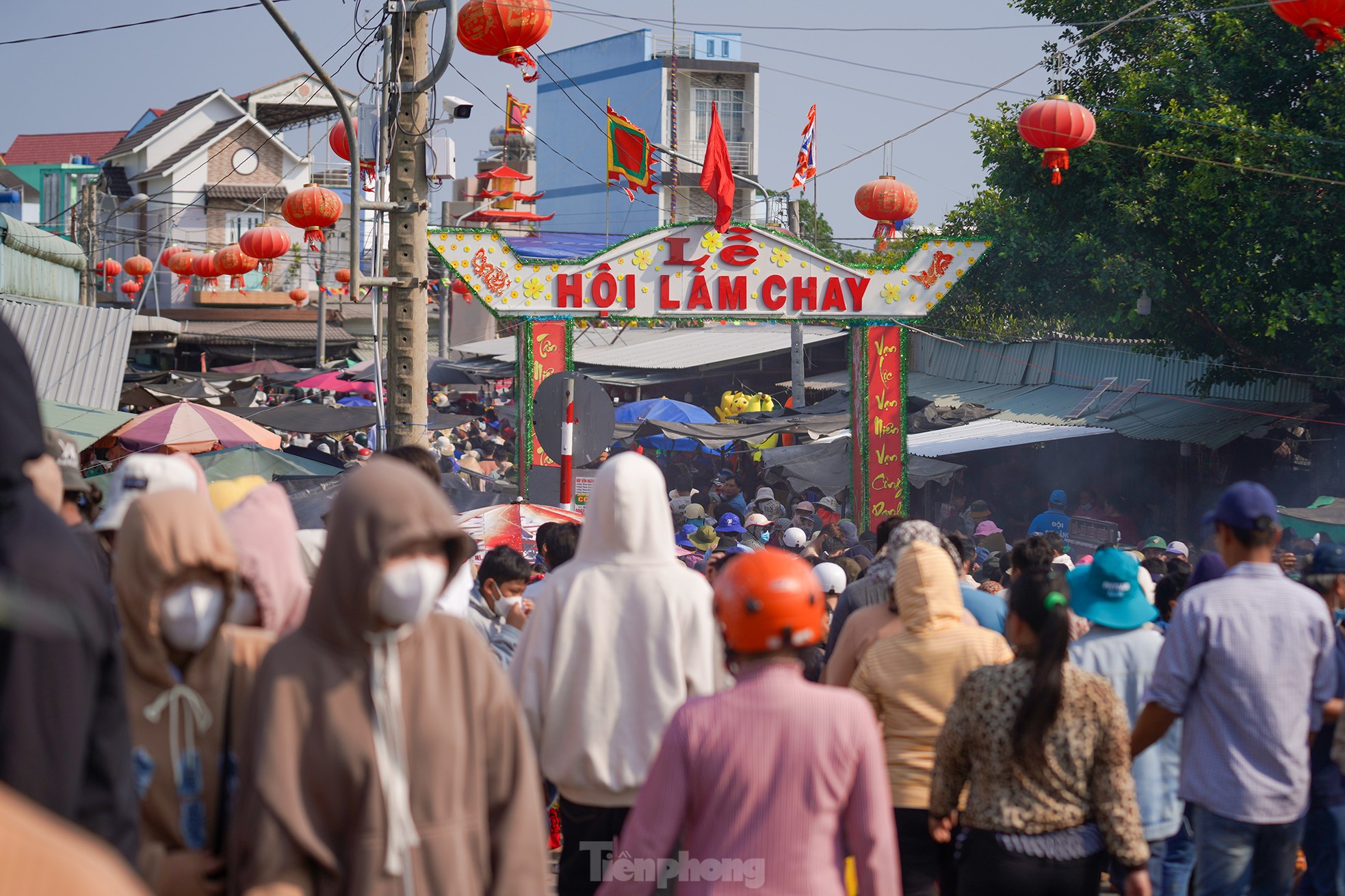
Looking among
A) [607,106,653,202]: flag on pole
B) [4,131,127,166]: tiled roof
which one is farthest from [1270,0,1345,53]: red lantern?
[4,131,127,166]: tiled roof

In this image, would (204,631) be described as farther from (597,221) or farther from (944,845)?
(597,221)

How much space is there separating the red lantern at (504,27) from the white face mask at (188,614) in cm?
743

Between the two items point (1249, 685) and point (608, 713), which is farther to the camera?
point (1249, 685)

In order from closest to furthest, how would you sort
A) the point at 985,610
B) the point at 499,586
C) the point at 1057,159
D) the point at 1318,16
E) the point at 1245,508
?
the point at 1245,508
the point at 985,610
the point at 499,586
the point at 1318,16
the point at 1057,159

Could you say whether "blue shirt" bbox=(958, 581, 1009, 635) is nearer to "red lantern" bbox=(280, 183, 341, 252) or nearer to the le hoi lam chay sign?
the le hoi lam chay sign

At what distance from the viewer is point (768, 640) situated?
8.82 ft

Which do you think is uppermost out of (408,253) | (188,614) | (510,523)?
(408,253)

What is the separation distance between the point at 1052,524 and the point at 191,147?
3538 cm

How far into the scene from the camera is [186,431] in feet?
42.6

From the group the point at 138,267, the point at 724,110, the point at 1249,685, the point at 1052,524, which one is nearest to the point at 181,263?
the point at 138,267

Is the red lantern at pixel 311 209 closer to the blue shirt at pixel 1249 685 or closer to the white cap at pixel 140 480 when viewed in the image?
the white cap at pixel 140 480

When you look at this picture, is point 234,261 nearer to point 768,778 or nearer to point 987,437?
point 987,437

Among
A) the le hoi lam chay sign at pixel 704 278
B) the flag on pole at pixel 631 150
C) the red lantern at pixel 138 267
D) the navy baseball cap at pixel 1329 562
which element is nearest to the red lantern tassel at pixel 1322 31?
the navy baseball cap at pixel 1329 562

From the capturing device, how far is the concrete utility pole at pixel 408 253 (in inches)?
352
